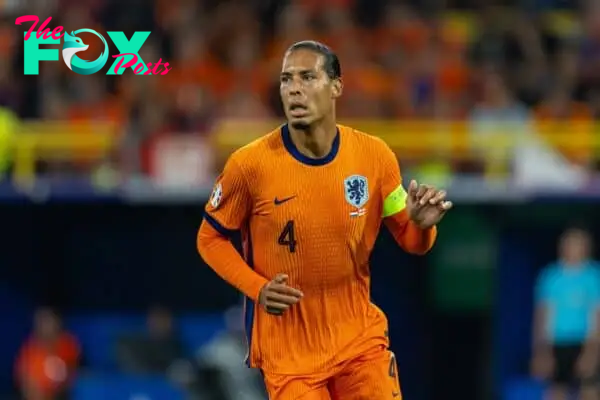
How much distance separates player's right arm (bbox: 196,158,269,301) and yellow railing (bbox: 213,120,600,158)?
250 inches

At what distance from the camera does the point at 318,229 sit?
21.6 feet

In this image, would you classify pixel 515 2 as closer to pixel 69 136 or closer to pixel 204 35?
pixel 204 35

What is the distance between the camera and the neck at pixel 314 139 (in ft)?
21.6

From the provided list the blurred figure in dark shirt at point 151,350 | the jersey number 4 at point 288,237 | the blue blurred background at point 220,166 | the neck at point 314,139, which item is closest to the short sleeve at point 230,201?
the jersey number 4 at point 288,237

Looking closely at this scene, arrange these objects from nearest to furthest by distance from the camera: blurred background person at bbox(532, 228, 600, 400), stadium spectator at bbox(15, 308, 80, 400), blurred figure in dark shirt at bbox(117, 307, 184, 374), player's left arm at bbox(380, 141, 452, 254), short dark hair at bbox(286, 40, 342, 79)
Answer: short dark hair at bbox(286, 40, 342, 79)
player's left arm at bbox(380, 141, 452, 254)
blurred background person at bbox(532, 228, 600, 400)
blurred figure in dark shirt at bbox(117, 307, 184, 374)
stadium spectator at bbox(15, 308, 80, 400)

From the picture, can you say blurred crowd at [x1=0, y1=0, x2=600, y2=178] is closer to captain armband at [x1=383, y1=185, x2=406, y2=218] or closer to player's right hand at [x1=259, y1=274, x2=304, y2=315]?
captain armband at [x1=383, y1=185, x2=406, y2=218]

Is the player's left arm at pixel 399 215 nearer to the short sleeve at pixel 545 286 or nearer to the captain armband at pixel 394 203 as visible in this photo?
the captain armband at pixel 394 203

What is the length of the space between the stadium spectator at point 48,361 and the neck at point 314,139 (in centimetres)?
748

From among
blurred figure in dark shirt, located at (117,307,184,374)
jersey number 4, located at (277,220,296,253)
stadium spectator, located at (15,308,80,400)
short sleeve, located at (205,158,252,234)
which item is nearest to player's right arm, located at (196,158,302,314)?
short sleeve, located at (205,158,252,234)

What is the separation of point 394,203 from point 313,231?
0.43 metres

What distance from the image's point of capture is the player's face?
6422 mm

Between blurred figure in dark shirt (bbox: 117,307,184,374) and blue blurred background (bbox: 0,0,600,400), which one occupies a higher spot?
blue blurred background (bbox: 0,0,600,400)

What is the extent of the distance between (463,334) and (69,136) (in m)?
4.47

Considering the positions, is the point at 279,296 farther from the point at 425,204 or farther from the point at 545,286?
the point at 545,286
